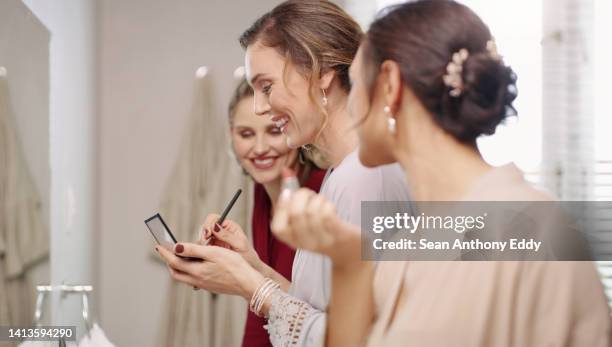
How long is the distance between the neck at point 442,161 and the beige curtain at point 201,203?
166 cm

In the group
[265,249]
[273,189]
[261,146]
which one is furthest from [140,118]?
[265,249]

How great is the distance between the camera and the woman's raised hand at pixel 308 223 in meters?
0.58

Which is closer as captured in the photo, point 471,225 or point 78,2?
point 471,225

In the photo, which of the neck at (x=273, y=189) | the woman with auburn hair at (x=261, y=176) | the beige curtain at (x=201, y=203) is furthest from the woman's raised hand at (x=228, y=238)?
the beige curtain at (x=201, y=203)

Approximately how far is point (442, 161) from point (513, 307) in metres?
0.16

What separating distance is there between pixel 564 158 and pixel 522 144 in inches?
5.5

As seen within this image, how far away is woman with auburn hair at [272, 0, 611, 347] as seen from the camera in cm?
66

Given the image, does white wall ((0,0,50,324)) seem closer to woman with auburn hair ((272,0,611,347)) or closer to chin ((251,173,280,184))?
chin ((251,173,280,184))

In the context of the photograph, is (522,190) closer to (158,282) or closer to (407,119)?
(407,119)

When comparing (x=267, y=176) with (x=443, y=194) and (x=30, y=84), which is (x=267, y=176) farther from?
(x=443, y=194)

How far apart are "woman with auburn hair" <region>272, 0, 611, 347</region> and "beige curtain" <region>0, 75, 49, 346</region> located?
74 cm

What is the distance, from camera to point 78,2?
7.00ft

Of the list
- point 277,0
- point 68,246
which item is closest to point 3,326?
point 68,246

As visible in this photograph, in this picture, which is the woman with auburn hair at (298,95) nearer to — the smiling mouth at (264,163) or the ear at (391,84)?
the ear at (391,84)
